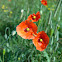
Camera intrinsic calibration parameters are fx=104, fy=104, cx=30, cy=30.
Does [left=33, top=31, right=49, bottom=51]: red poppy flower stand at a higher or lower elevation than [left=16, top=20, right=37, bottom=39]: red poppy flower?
lower

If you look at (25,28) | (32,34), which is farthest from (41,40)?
(25,28)

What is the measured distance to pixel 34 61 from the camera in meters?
1.28

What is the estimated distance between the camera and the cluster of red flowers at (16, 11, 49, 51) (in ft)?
3.72

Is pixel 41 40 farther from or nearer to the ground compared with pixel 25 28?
nearer to the ground

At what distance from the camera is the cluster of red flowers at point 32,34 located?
1.13 metres

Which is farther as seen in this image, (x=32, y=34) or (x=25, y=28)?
(x=25, y=28)

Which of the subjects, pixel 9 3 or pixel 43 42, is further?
pixel 9 3

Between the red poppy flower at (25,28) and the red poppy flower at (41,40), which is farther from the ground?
the red poppy flower at (25,28)

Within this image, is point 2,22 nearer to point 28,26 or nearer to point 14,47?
point 14,47

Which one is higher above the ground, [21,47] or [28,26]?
[28,26]

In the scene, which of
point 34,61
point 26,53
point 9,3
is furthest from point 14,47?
point 9,3

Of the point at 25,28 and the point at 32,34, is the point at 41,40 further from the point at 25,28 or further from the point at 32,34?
the point at 25,28

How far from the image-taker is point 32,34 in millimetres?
1154

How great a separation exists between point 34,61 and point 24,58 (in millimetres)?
152
